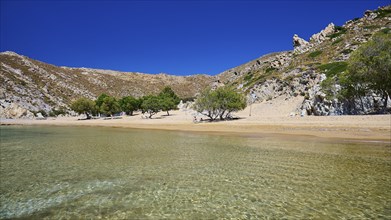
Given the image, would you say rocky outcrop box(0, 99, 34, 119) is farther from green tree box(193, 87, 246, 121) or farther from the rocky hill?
green tree box(193, 87, 246, 121)

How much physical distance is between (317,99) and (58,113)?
104 m

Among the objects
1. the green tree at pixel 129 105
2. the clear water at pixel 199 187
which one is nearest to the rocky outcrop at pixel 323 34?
the green tree at pixel 129 105

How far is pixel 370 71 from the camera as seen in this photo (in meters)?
35.0

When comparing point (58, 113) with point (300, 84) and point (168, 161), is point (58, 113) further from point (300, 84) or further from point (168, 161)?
point (168, 161)

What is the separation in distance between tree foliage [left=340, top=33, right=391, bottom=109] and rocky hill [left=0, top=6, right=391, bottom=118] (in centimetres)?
239

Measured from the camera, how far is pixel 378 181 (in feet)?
36.4

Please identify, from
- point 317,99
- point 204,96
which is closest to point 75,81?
point 204,96

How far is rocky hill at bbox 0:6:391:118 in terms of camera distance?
5394 centimetres

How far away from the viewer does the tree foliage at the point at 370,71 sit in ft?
112

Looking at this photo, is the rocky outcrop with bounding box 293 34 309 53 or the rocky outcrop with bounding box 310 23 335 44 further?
the rocky outcrop with bounding box 310 23 335 44

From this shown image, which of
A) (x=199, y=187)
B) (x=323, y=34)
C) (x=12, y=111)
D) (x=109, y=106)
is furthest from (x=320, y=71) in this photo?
(x=12, y=111)

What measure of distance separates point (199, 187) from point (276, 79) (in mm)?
70094

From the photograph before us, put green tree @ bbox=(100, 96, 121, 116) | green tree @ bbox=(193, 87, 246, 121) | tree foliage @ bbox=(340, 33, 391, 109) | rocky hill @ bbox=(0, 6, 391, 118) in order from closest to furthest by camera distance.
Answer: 1. tree foliage @ bbox=(340, 33, 391, 109)
2. green tree @ bbox=(193, 87, 246, 121)
3. rocky hill @ bbox=(0, 6, 391, 118)
4. green tree @ bbox=(100, 96, 121, 116)

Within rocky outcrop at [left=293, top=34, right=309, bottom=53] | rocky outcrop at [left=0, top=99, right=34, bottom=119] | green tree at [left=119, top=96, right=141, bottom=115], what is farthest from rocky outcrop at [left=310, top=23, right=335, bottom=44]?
rocky outcrop at [left=0, top=99, right=34, bottom=119]
